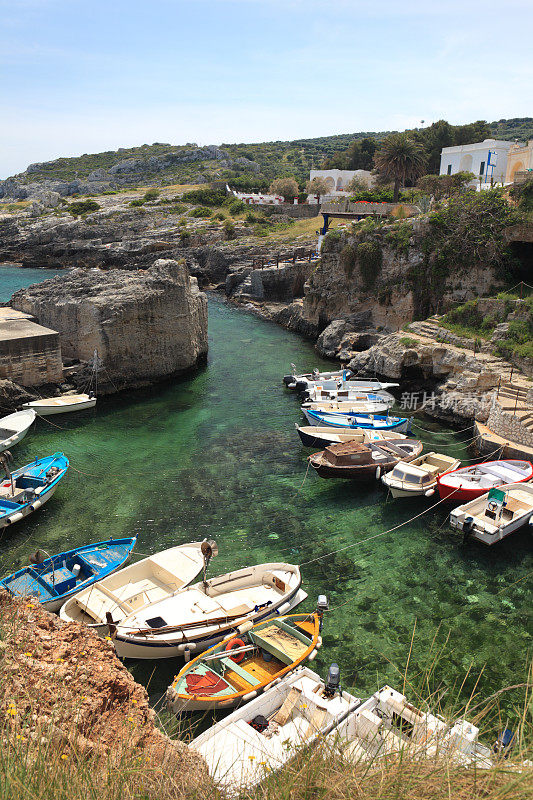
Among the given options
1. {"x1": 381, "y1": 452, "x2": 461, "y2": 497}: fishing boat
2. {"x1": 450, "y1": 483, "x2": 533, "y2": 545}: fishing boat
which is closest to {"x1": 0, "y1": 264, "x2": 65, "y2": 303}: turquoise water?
{"x1": 381, "y1": 452, "x2": 461, "y2": 497}: fishing boat

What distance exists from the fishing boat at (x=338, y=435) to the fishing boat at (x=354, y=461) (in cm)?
140

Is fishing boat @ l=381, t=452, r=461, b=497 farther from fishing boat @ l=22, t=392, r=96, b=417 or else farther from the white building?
the white building

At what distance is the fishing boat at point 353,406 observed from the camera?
82.8 feet

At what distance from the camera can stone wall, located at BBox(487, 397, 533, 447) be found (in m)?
21.0

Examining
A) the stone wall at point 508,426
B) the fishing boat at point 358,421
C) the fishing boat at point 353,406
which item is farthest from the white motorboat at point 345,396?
the stone wall at point 508,426

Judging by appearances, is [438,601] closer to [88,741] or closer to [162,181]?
[88,741]

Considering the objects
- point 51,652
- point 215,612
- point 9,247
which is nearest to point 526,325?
point 215,612

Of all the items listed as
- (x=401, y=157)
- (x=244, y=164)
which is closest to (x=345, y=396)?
(x=401, y=157)

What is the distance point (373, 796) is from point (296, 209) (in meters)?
77.4

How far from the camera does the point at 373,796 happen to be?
3715mm

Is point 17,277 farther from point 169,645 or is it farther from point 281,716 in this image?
point 281,716

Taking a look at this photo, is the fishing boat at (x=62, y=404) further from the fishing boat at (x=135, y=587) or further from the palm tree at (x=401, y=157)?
the palm tree at (x=401, y=157)

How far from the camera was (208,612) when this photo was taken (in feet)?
40.2

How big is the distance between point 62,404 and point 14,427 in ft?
10.7
